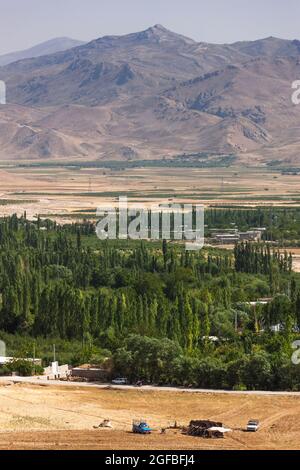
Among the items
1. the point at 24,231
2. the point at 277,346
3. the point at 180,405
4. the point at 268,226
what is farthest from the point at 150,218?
the point at 180,405

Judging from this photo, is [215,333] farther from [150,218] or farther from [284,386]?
[150,218]

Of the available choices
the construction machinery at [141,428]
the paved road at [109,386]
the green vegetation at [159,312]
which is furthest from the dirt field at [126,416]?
the green vegetation at [159,312]

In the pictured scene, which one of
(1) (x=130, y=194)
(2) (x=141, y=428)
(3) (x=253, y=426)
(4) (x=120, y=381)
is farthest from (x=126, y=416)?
(1) (x=130, y=194)

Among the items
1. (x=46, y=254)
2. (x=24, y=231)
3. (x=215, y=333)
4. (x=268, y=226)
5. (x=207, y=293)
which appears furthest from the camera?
(x=268, y=226)

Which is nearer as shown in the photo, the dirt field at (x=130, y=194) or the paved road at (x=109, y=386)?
the paved road at (x=109, y=386)

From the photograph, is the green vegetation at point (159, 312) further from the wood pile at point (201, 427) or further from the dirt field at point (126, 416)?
the wood pile at point (201, 427)

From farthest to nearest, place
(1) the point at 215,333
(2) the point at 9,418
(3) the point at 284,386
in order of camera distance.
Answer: (1) the point at 215,333
(3) the point at 284,386
(2) the point at 9,418

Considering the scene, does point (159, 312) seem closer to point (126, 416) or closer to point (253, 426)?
point (126, 416)
